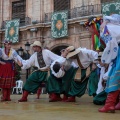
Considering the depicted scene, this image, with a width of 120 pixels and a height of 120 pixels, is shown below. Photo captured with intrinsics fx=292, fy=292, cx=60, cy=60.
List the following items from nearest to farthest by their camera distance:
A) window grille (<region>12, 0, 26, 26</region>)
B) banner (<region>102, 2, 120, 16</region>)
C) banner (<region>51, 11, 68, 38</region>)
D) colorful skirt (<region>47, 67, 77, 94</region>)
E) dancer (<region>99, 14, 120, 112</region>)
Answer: dancer (<region>99, 14, 120, 112</region>) → colorful skirt (<region>47, 67, 77, 94</region>) → banner (<region>102, 2, 120, 16</region>) → banner (<region>51, 11, 68, 38</region>) → window grille (<region>12, 0, 26, 26</region>)

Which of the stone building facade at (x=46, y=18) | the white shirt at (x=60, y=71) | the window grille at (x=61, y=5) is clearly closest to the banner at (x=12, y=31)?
the stone building facade at (x=46, y=18)

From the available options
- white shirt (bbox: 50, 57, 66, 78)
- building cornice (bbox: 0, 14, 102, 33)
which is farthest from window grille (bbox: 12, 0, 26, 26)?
white shirt (bbox: 50, 57, 66, 78)

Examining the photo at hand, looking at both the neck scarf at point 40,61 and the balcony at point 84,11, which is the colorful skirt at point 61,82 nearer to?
the neck scarf at point 40,61

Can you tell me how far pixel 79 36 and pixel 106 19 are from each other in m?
14.0

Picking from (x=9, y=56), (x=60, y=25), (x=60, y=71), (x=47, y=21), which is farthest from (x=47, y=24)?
(x=60, y=71)

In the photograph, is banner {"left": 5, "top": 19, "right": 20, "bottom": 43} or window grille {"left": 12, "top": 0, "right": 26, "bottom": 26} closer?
banner {"left": 5, "top": 19, "right": 20, "bottom": 43}

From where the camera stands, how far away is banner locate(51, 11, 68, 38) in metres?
18.6

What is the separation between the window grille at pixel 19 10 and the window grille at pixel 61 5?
8.70 feet

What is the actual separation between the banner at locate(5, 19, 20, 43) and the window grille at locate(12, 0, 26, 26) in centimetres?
45

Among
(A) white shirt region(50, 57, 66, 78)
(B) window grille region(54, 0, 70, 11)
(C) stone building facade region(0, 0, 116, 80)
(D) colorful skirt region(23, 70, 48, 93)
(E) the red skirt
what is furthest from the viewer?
(B) window grille region(54, 0, 70, 11)

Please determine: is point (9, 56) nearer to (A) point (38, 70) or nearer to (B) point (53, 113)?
(A) point (38, 70)

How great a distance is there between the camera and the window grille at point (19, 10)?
69.3ft

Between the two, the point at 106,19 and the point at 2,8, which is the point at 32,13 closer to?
the point at 2,8

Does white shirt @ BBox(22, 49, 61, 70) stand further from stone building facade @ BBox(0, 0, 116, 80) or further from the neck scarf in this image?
stone building facade @ BBox(0, 0, 116, 80)
